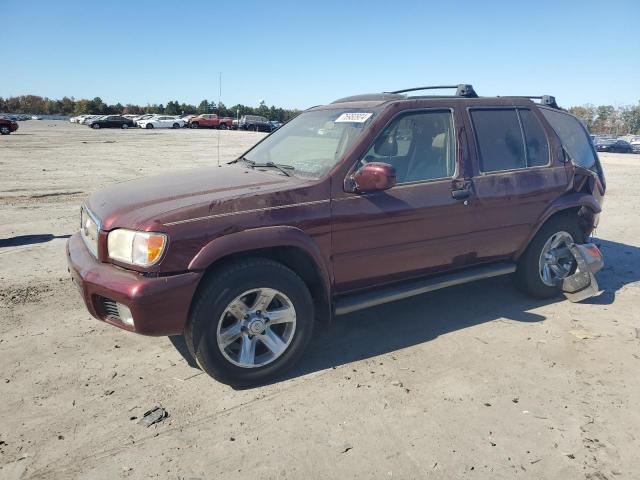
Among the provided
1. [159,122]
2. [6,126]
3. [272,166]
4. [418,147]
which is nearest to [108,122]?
[159,122]

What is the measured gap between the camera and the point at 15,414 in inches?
115

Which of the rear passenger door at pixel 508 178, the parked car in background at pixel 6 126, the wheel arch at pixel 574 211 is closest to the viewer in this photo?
the rear passenger door at pixel 508 178

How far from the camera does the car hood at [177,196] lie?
3043 millimetres

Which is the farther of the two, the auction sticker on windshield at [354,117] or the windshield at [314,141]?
the auction sticker on windshield at [354,117]

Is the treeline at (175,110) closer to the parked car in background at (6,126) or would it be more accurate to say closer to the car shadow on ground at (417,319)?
the parked car in background at (6,126)

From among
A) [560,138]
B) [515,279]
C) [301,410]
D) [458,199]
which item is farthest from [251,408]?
[560,138]

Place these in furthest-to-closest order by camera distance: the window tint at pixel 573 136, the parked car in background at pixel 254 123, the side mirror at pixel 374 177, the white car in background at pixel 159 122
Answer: the white car in background at pixel 159 122 < the parked car in background at pixel 254 123 < the window tint at pixel 573 136 < the side mirror at pixel 374 177

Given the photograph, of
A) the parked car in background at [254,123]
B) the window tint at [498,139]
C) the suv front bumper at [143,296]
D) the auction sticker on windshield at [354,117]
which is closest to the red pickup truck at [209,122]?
the parked car in background at [254,123]

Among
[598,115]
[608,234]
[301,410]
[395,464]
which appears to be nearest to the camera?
[395,464]

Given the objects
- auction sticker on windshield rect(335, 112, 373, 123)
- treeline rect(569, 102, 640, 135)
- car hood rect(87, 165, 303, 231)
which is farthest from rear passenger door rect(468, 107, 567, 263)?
treeline rect(569, 102, 640, 135)

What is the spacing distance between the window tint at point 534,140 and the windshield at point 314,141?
1789 mm

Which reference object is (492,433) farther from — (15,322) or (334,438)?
(15,322)

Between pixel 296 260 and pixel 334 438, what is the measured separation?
1239mm

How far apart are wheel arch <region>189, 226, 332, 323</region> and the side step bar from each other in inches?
6.9
